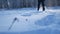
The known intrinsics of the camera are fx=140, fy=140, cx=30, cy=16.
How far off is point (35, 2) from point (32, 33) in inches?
427

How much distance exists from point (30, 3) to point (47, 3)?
6.16 feet

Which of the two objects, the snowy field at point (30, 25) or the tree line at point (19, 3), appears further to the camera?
the tree line at point (19, 3)

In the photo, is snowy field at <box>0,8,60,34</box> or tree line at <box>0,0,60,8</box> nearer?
snowy field at <box>0,8,60,34</box>

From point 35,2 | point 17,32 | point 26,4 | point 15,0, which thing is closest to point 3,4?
point 15,0

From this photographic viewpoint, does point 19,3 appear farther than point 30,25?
Yes

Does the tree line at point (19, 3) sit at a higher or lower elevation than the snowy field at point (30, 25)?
lower

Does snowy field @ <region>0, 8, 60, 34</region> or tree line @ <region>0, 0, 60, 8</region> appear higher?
snowy field @ <region>0, 8, 60, 34</region>

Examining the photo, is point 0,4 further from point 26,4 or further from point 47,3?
point 47,3

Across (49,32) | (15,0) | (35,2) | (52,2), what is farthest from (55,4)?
(49,32)

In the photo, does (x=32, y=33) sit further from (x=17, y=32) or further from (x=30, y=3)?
(x=30, y=3)

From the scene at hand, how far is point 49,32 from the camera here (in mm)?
4609

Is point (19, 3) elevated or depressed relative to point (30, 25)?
depressed

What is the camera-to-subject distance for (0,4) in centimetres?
1527

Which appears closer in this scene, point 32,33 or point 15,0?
point 32,33
